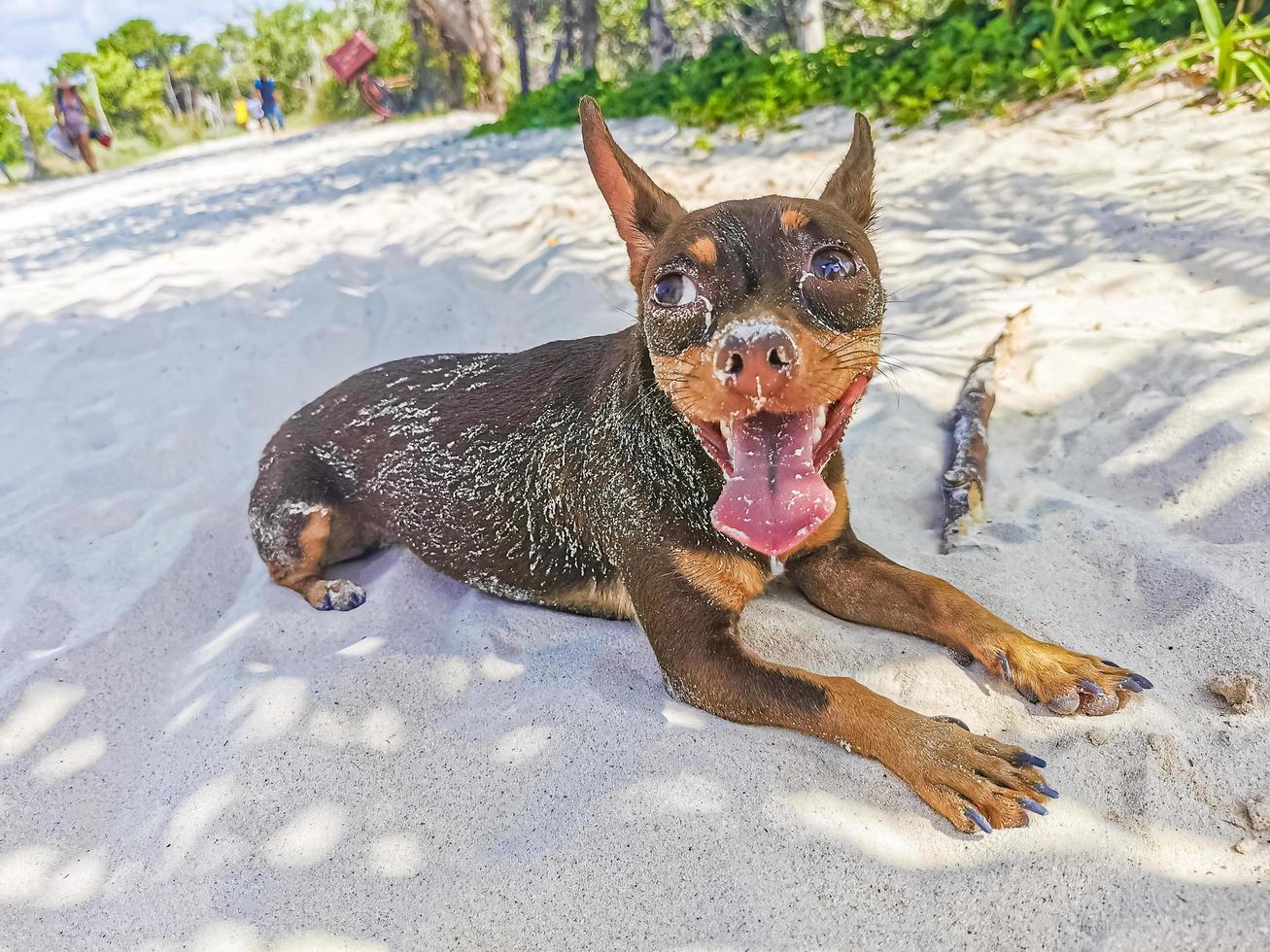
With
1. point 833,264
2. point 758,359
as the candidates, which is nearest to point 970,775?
point 758,359

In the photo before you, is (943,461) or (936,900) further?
(943,461)

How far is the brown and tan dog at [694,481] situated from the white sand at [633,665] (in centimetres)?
12

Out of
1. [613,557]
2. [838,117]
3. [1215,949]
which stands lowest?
[1215,949]

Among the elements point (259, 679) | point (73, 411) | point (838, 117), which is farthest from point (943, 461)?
point (838, 117)

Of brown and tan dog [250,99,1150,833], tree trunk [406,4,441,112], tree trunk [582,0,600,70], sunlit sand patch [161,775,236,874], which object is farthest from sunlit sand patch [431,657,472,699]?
tree trunk [406,4,441,112]

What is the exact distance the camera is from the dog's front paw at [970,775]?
2000mm

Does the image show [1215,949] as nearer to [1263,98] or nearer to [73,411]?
[73,411]

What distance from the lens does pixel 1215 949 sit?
1593mm

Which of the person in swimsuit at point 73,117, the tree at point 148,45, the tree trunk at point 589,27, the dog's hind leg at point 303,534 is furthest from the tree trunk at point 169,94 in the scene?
the dog's hind leg at point 303,534

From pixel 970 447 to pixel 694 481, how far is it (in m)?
1.56

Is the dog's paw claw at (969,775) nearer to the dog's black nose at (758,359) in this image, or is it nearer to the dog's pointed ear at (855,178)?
the dog's black nose at (758,359)

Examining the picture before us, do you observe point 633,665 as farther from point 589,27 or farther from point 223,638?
point 589,27

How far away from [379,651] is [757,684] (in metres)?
1.40

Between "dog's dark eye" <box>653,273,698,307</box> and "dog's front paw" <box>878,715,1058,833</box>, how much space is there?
1.34m
